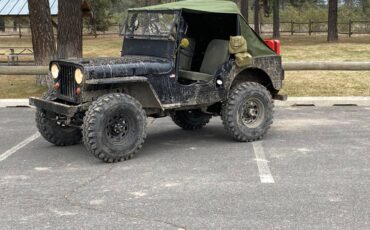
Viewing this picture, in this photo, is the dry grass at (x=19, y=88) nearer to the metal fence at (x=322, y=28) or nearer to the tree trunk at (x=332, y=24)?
the tree trunk at (x=332, y=24)

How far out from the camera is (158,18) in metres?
7.04

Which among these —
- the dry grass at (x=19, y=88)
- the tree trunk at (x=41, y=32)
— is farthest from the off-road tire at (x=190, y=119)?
the tree trunk at (x=41, y=32)

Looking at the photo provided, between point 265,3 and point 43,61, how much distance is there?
2906 centimetres

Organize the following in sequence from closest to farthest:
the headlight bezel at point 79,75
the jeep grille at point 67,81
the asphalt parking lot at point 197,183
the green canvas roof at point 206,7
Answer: the asphalt parking lot at point 197,183 → the headlight bezel at point 79,75 → the jeep grille at point 67,81 → the green canvas roof at point 206,7

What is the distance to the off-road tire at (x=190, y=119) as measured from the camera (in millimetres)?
8062

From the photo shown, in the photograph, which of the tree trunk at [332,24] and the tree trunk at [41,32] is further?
the tree trunk at [332,24]

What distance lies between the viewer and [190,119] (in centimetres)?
813

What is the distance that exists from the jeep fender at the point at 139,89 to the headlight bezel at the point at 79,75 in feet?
1.13

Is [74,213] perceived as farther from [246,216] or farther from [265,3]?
[265,3]

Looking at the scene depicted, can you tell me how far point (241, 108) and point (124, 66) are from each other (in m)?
1.82

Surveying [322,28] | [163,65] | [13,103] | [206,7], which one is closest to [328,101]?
[206,7]

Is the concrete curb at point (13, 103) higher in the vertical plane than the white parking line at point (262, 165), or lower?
higher

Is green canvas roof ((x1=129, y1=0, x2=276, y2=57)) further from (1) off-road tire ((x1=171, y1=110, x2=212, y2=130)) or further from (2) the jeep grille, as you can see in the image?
(2) the jeep grille

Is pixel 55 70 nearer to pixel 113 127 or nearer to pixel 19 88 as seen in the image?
pixel 113 127
